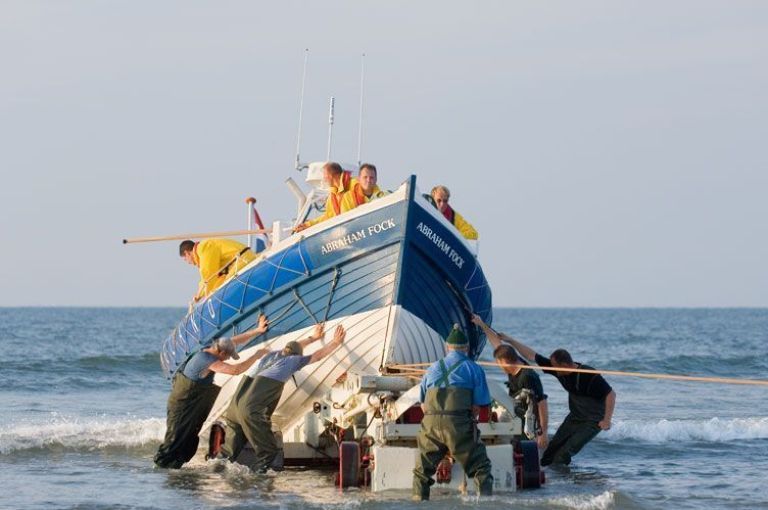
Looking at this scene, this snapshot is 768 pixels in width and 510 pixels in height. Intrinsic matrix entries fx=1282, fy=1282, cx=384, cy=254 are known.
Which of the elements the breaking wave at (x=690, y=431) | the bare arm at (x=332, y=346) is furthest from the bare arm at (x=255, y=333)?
the breaking wave at (x=690, y=431)

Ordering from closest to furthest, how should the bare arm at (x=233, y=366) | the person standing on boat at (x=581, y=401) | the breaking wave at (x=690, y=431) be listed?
the bare arm at (x=233, y=366), the person standing on boat at (x=581, y=401), the breaking wave at (x=690, y=431)

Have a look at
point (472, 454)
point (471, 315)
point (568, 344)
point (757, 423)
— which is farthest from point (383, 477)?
point (568, 344)

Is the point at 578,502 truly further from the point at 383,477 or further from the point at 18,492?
the point at 18,492

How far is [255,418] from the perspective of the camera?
12.3m

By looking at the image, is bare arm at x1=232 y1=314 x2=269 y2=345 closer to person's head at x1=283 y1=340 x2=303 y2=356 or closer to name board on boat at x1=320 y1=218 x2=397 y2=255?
person's head at x1=283 y1=340 x2=303 y2=356

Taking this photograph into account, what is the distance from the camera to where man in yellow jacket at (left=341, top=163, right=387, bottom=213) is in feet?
42.2

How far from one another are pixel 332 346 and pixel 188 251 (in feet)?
9.34

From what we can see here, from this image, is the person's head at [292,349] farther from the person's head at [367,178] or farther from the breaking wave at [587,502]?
the breaking wave at [587,502]

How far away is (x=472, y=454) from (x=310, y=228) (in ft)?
10.9

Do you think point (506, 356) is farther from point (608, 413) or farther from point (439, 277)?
point (608, 413)

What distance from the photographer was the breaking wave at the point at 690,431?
16.5 metres

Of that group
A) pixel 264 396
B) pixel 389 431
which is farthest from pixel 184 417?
pixel 389 431

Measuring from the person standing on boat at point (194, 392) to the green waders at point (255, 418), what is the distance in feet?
0.88

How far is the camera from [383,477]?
36.0 feet
